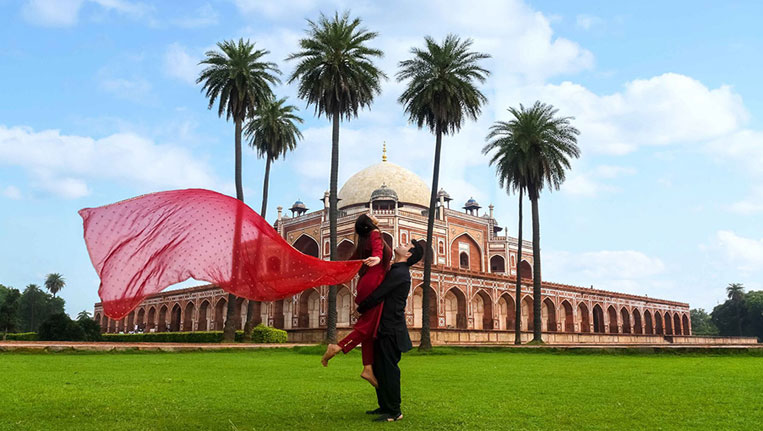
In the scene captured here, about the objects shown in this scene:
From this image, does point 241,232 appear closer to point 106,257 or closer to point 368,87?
point 106,257

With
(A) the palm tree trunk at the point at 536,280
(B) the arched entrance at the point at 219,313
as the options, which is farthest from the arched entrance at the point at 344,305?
(A) the palm tree trunk at the point at 536,280

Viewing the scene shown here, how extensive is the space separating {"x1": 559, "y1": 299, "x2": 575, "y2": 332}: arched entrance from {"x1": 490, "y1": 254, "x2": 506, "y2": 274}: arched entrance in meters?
6.82

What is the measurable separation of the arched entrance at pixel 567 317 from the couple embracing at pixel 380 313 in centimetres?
4306

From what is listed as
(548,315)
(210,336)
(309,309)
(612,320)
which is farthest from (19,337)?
(612,320)

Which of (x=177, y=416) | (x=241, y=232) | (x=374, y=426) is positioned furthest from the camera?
(x=241, y=232)

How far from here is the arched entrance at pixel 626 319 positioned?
169 ft

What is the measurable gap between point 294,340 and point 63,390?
1030 inches

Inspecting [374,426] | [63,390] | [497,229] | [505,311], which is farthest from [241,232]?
[497,229]

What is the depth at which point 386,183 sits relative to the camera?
170 feet

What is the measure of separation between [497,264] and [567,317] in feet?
26.8

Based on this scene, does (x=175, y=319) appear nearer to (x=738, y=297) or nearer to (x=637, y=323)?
(x=637, y=323)

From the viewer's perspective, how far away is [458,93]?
923 inches

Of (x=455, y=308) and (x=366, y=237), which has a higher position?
(x=366, y=237)

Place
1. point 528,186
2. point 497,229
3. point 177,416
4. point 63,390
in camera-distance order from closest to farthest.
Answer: point 177,416, point 63,390, point 528,186, point 497,229
